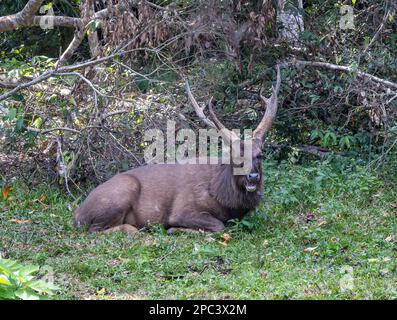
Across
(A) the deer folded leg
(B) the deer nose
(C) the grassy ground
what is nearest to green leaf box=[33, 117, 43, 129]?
(C) the grassy ground

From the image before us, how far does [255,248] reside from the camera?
810 centimetres

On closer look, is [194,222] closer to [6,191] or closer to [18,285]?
[6,191]

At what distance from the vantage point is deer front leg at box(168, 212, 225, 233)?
9.04 m

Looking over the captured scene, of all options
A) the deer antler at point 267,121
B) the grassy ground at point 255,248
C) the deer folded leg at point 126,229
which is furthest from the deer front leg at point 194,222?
the deer antler at point 267,121

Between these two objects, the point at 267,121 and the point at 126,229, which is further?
the point at 267,121

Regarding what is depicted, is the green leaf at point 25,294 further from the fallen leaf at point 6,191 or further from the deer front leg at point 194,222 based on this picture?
the fallen leaf at point 6,191

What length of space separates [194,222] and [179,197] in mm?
386

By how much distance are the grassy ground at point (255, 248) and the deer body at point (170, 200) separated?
0.77ft

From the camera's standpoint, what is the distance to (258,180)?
8.88 metres

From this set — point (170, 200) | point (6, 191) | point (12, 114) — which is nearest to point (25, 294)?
point (170, 200)

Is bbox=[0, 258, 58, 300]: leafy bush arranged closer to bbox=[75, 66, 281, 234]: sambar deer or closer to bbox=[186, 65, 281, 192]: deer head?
bbox=[75, 66, 281, 234]: sambar deer

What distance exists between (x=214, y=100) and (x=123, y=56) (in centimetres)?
144

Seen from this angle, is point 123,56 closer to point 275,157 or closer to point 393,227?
point 275,157
